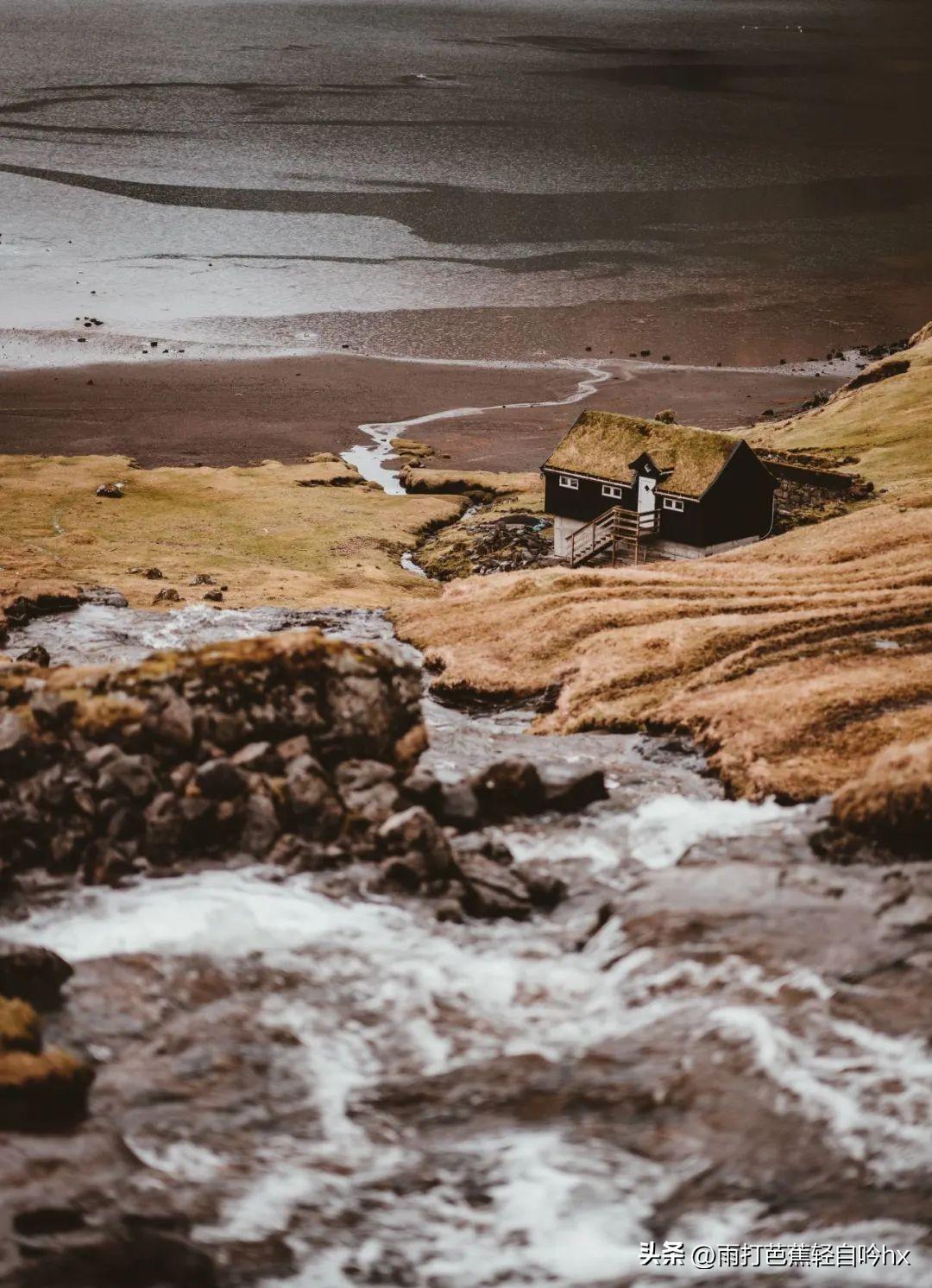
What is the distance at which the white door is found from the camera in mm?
85750

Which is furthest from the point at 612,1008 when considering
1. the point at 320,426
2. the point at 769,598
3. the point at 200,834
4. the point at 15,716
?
the point at 320,426

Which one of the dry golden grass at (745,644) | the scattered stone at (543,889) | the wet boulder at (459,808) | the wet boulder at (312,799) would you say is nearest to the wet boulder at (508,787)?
the wet boulder at (459,808)

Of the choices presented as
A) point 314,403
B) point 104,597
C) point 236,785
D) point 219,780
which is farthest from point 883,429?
point 219,780

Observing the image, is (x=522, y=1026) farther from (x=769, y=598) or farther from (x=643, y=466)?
(x=643, y=466)

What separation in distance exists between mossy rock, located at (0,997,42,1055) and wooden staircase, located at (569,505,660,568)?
2476 inches

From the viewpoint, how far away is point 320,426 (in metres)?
137

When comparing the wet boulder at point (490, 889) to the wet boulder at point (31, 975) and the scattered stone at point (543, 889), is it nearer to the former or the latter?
the scattered stone at point (543, 889)

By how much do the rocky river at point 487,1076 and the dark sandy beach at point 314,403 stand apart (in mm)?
93348

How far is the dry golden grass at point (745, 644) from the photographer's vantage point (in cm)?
4581

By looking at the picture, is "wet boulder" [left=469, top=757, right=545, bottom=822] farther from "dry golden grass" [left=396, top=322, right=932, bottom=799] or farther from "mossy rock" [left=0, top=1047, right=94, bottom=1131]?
"mossy rock" [left=0, top=1047, right=94, bottom=1131]

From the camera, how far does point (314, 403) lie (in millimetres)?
143750

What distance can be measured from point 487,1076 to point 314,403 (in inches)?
4854

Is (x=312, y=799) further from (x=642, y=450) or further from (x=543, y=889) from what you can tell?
(x=642, y=450)

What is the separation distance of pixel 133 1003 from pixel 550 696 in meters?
32.9
